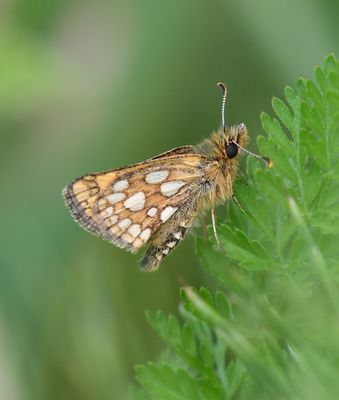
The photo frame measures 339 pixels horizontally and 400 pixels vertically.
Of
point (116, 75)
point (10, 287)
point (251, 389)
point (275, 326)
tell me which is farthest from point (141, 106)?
point (275, 326)

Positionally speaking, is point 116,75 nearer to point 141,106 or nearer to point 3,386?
point 141,106

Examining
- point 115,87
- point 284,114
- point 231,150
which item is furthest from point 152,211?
point 115,87

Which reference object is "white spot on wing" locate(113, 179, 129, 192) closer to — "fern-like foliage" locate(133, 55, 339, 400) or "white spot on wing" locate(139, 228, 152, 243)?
"white spot on wing" locate(139, 228, 152, 243)

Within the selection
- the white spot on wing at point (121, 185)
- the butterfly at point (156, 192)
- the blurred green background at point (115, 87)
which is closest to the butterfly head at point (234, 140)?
the butterfly at point (156, 192)

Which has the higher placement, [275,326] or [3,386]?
[3,386]

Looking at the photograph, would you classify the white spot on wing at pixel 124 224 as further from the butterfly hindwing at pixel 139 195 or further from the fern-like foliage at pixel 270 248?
the fern-like foliage at pixel 270 248

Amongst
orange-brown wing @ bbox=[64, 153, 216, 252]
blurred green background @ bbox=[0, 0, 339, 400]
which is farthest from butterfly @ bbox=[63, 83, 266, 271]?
blurred green background @ bbox=[0, 0, 339, 400]
